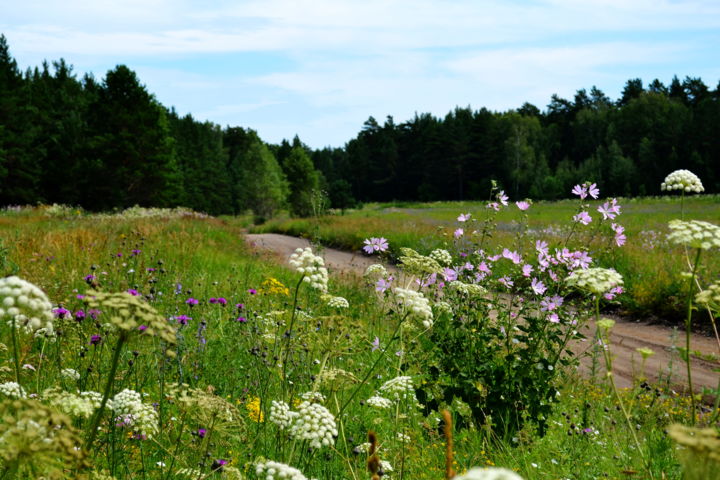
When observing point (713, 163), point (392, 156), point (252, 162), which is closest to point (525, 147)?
point (713, 163)

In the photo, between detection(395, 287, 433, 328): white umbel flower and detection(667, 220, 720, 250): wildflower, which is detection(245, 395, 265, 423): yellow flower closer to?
detection(395, 287, 433, 328): white umbel flower

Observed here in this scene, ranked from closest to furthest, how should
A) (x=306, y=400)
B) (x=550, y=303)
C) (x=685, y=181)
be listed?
(x=306, y=400) → (x=685, y=181) → (x=550, y=303)

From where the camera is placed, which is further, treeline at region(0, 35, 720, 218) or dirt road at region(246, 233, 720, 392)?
treeline at region(0, 35, 720, 218)

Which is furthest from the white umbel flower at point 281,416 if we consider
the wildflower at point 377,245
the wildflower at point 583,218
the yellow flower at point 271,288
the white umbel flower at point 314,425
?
the yellow flower at point 271,288

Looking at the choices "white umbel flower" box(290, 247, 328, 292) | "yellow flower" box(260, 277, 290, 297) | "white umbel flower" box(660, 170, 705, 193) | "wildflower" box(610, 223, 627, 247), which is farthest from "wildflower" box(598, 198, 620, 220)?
"yellow flower" box(260, 277, 290, 297)

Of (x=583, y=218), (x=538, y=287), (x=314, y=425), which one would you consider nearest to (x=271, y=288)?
(x=538, y=287)

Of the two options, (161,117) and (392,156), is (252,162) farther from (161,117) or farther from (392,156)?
(392,156)

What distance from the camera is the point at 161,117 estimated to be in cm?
4350

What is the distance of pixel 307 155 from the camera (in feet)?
232

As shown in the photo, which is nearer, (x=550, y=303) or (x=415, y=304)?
(x=415, y=304)

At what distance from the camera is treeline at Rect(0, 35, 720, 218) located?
40.1 meters

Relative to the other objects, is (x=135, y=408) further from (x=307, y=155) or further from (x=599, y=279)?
(x=307, y=155)

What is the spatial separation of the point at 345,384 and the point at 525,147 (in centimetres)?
7923

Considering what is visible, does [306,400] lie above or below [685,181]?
below
